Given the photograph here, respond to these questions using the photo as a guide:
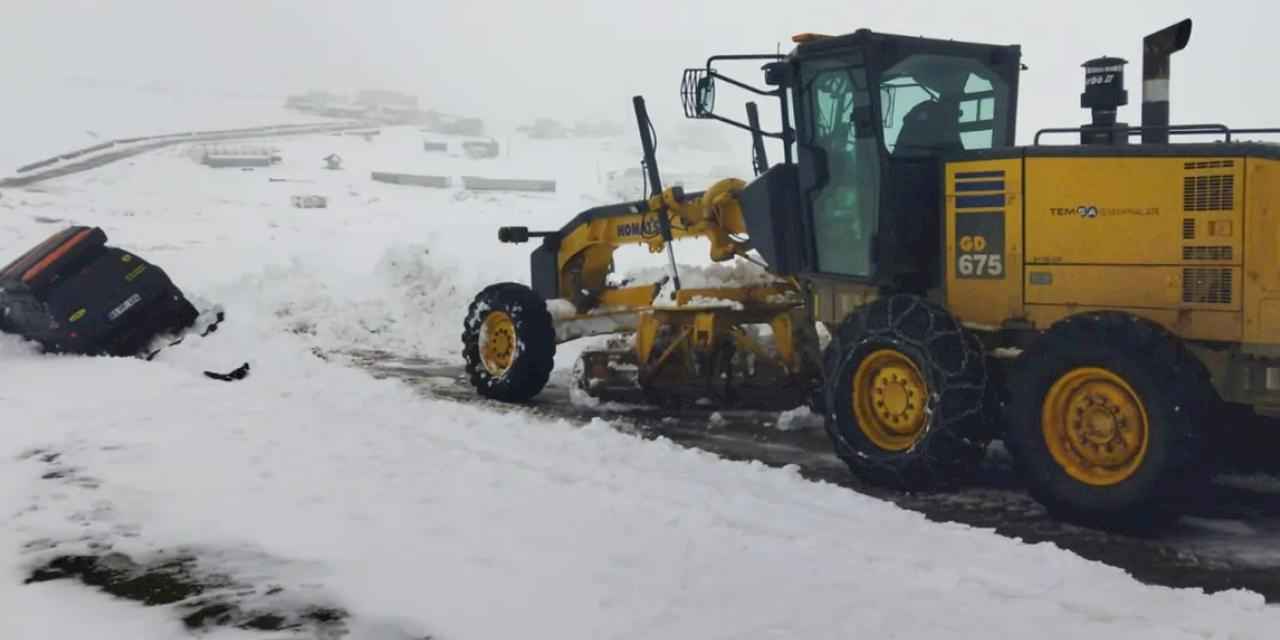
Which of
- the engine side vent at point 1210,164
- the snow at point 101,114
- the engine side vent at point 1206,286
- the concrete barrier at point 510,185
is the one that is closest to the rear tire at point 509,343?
the engine side vent at point 1206,286

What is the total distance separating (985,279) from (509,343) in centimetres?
473

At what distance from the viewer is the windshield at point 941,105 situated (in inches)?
285

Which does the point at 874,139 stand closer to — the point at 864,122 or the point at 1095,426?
the point at 864,122

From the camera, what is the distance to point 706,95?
7.40 meters

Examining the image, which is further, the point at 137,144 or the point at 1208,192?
the point at 137,144

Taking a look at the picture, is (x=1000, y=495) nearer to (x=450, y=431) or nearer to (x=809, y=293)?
(x=809, y=293)

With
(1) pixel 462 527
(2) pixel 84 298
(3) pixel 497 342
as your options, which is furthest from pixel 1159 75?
(2) pixel 84 298

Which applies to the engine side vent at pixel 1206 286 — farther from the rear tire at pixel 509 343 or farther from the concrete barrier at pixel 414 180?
the concrete barrier at pixel 414 180

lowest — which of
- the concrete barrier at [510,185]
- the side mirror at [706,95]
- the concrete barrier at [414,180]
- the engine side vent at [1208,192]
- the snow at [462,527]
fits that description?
the snow at [462,527]

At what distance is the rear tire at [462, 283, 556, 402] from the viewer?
990 cm

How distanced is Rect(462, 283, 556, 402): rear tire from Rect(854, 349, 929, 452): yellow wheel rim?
12.4 feet

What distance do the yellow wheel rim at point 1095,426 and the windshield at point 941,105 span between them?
2033 millimetres

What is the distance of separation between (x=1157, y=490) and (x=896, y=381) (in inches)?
65.5

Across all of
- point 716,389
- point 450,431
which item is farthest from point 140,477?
point 716,389
